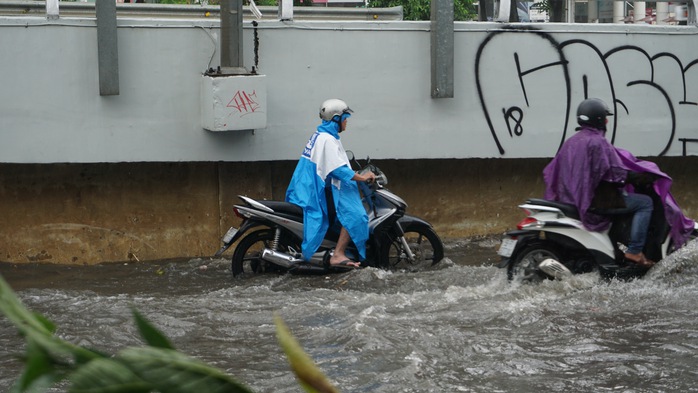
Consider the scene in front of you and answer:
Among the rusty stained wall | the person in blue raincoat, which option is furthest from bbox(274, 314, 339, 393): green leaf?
the rusty stained wall

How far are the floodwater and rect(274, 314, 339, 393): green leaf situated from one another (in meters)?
4.03

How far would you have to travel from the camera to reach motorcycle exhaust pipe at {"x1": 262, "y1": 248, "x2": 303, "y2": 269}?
25.2 feet

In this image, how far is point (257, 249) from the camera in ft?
26.5

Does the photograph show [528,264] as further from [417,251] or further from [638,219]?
[417,251]

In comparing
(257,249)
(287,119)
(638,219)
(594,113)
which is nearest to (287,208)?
(257,249)

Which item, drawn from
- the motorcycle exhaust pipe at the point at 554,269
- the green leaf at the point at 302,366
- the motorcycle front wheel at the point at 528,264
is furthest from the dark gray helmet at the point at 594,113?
the green leaf at the point at 302,366

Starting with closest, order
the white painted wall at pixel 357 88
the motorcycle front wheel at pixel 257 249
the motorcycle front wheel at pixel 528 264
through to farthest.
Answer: the motorcycle front wheel at pixel 528 264
the motorcycle front wheel at pixel 257 249
the white painted wall at pixel 357 88

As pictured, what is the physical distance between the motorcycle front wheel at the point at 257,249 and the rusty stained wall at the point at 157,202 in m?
0.95

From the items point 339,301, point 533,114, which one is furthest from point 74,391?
point 533,114

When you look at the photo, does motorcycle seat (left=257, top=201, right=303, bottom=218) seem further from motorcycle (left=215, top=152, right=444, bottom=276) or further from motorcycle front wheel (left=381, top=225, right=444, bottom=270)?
motorcycle front wheel (left=381, top=225, right=444, bottom=270)

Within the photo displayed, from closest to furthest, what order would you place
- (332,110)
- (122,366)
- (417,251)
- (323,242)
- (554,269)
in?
1. (122,366)
2. (554,269)
3. (332,110)
4. (323,242)
5. (417,251)

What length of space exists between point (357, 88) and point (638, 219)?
3.12 m

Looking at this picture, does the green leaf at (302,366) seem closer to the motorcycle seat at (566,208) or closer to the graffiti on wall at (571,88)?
the motorcycle seat at (566,208)

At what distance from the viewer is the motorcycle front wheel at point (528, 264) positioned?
7066 millimetres
